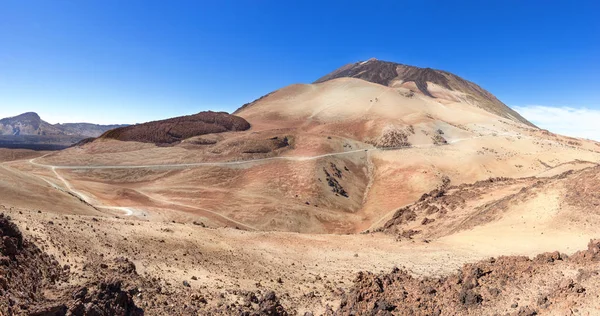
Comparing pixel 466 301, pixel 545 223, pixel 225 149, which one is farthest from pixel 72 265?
pixel 225 149

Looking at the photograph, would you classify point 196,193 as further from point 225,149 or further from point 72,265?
point 72,265

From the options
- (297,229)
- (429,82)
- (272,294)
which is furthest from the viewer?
(429,82)

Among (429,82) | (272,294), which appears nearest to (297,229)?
(272,294)

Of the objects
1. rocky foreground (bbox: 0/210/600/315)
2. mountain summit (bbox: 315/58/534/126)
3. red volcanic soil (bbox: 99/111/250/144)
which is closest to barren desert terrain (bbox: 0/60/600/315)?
rocky foreground (bbox: 0/210/600/315)

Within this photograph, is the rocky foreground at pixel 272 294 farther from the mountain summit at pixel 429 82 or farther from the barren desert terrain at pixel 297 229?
the mountain summit at pixel 429 82

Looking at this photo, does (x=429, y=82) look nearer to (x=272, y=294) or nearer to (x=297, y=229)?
(x=297, y=229)

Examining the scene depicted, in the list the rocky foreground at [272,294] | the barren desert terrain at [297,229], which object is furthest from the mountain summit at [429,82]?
the rocky foreground at [272,294]
